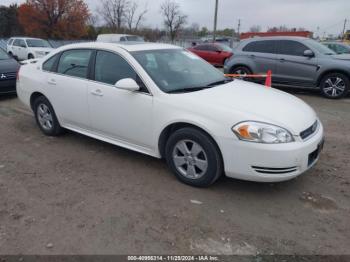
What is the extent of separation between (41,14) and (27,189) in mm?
46019

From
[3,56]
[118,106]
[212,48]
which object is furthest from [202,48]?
[118,106]

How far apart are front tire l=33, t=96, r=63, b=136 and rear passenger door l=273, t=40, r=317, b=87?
22.1 ft

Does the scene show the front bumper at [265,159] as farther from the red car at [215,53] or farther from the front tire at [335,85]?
the red car at [215,53]

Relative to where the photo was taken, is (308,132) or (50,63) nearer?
(308,132)

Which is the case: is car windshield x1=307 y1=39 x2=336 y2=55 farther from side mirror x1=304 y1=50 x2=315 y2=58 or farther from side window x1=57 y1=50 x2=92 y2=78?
side window x1=57 y1=50 x2=92 y2=78

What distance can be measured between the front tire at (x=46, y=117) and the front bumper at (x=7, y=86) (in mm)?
3270

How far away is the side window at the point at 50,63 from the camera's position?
535 cm

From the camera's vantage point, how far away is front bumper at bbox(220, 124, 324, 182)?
133 inches

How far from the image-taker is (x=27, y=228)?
10.4 ft

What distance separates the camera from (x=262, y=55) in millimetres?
10180

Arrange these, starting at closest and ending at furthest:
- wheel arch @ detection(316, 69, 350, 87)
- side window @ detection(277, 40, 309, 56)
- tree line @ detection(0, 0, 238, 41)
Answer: wheel arch @ detection(316, 69, 350, 87), side window @ detection(277, 40, 309, 56), tree line @ detection(0, 0, 238, 41)

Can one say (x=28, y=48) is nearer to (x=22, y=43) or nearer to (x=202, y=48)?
(x=22, y=43)

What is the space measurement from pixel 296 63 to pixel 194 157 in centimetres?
689

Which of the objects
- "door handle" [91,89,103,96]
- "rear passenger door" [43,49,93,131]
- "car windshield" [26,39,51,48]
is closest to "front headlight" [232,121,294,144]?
"door handle" [91,89,103,96]
